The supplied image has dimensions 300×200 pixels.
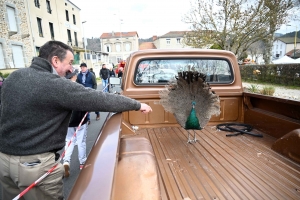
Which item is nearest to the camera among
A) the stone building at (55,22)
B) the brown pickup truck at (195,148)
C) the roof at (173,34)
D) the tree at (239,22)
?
the brown pickup truck at (195,148)

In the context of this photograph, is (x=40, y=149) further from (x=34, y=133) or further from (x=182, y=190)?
Answer: (x=182, y=190)

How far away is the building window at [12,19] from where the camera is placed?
54.3 feet

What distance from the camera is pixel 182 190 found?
167cm

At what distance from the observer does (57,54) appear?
5.03ft

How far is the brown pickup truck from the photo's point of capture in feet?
3.78

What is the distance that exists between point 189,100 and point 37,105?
199cm

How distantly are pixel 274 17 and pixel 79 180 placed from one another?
14912 mm

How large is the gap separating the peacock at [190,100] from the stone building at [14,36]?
1684cm

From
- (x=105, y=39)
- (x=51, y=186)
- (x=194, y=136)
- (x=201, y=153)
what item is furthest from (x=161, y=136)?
(x=105, y=39)

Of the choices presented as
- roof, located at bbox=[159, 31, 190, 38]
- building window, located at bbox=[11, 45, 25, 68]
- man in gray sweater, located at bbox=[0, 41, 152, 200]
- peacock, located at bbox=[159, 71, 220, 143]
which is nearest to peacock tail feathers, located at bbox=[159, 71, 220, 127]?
peacock, located at bbox=[159, 71, 220, 143]

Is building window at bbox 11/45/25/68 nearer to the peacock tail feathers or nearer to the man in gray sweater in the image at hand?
the peacock tail feathers

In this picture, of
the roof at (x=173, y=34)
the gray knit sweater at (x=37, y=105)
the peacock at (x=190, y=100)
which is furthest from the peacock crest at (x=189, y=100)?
the roof at (x=173, y=34)

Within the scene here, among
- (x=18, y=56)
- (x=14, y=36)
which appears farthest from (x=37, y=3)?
(x=18, y=56)

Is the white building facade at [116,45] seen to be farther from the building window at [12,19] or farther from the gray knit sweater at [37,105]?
the gray knit sweater at [37,105]
